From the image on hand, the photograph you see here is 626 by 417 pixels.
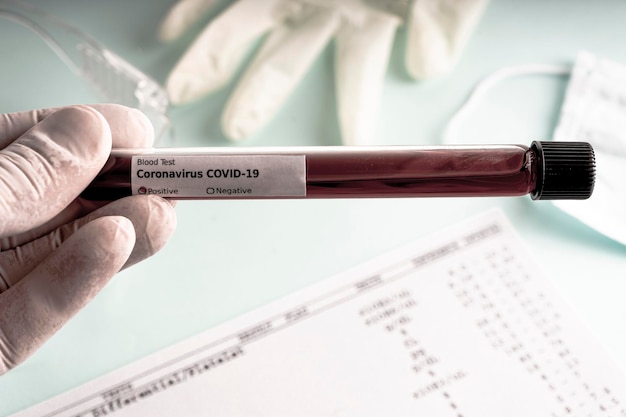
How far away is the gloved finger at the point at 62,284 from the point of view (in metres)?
0.49

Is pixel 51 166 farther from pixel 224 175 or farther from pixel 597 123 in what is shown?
pixel 597 123

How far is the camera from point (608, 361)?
0.64 meters

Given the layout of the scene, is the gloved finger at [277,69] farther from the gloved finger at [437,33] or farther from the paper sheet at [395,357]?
the paper sheet at [395,357]

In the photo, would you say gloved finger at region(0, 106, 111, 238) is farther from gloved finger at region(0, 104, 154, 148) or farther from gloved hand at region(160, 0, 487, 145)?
gloved hand at region(160, 0, 487, 145)

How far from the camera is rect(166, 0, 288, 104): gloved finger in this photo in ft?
2.57

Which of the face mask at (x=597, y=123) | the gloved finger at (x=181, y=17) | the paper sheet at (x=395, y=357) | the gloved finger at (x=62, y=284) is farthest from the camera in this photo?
the gloved finger at (x=181, y=17)

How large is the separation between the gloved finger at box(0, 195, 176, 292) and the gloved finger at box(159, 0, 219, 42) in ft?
1.22

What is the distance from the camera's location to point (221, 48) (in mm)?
801

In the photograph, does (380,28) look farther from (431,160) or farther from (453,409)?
(453,409)

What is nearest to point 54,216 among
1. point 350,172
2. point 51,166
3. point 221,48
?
point 51,166

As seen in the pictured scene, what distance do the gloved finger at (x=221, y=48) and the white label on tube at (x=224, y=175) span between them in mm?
289

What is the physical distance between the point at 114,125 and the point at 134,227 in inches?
3.9

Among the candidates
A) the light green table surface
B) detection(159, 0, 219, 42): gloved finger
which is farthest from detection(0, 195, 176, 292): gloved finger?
detection(159, 0, 219, 42): gloved finger

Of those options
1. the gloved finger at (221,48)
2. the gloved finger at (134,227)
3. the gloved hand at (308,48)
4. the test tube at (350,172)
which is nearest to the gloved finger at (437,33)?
the gloved hand at (308,48)
